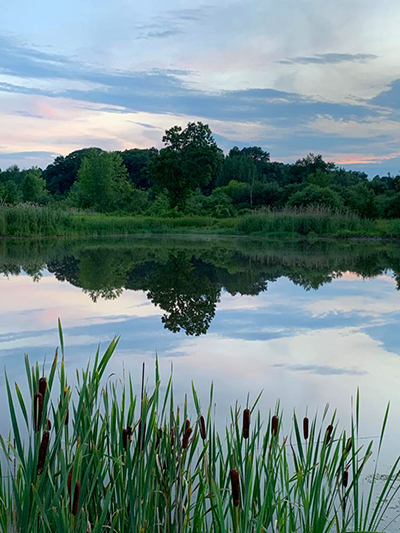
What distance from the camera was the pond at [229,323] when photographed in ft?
16.0

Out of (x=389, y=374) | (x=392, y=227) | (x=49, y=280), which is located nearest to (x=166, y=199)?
(x=392, y=227)

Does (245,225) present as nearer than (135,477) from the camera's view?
No

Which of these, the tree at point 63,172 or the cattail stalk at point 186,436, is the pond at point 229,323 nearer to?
the cattail stalk at point 186,436

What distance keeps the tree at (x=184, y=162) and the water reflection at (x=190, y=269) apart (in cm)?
2077

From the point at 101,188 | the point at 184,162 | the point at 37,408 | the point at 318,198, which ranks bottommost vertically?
the point at 37,408

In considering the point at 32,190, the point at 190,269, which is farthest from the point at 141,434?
the point at 32,190

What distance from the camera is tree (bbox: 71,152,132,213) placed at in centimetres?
4234

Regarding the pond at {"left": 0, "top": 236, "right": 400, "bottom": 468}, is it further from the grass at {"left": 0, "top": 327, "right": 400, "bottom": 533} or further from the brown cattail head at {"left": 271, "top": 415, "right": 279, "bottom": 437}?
the brown cattail head at {"left": 271, "top": 415, "right": 279, "bottom": 437}

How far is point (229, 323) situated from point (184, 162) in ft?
111

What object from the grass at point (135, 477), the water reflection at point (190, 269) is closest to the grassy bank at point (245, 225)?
the water reflection at point (190, 269)

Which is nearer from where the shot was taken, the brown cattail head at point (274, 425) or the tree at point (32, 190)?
the brown cattail head at point (274, 425)

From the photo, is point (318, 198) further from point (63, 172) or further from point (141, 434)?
point (63, 172)

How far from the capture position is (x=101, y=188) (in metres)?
43.2

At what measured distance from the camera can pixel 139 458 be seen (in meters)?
1.90
